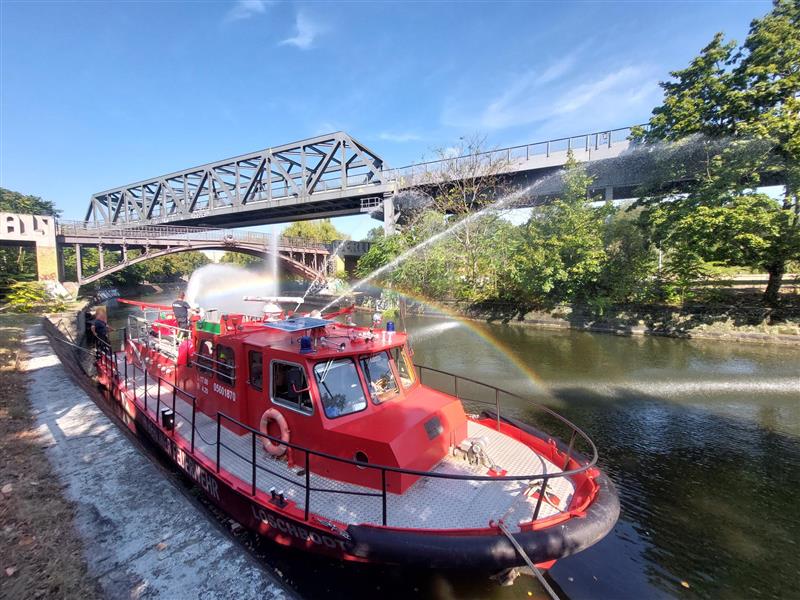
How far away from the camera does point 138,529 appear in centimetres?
505

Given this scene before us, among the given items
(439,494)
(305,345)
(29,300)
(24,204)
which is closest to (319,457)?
(305,345)

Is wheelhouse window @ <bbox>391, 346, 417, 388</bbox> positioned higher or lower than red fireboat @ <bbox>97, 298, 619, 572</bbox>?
higher

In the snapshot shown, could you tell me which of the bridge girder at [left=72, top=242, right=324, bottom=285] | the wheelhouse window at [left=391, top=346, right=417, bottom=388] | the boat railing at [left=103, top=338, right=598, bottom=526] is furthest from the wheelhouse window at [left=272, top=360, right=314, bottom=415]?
the bridge girder at [left=72, top=242, right=324, bottom=285]

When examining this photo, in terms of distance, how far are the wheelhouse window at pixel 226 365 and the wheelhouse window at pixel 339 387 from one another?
239cm

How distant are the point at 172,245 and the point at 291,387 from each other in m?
49.4

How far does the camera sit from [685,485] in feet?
29.2

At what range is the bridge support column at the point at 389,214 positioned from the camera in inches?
1986

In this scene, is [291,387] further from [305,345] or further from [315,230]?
[315,230]

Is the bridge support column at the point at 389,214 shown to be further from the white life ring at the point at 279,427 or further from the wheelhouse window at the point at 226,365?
the white life ring at the point at 279,427

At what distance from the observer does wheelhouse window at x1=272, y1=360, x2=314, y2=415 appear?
635 cm

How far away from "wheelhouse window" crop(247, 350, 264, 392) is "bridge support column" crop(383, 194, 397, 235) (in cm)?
4405

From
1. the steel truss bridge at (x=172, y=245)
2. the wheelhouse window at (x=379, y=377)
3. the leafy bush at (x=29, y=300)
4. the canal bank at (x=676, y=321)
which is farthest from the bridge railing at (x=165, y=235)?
the wheelhouse window at (x=379, y=377)

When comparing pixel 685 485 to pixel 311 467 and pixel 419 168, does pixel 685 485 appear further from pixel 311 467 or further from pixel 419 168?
pixel 419 168

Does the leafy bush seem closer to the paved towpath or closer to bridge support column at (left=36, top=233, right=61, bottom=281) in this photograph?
bridge support column at (left=36, top=233, right=61, bottom=281)
